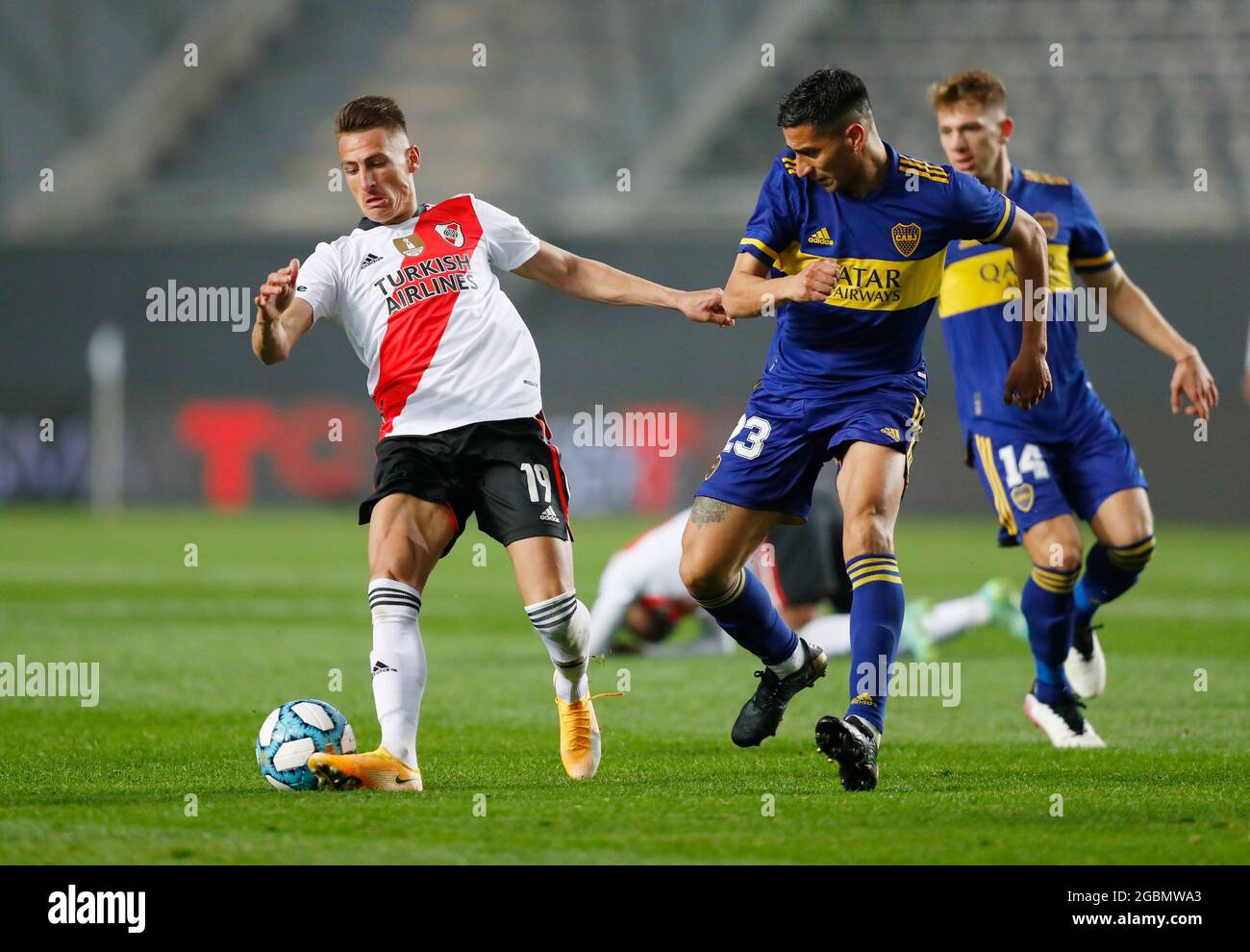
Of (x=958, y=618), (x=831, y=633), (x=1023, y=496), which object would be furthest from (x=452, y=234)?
(x=958, y=618)

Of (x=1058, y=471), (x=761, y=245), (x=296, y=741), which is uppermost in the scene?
(x=761, y=245)

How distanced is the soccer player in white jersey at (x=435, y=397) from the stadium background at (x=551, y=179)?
685 inches

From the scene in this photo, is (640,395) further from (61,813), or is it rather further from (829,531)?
(61,813)

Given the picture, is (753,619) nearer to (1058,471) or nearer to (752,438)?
(752,438)

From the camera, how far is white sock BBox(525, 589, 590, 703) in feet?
18.0

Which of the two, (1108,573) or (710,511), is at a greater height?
(710,511)

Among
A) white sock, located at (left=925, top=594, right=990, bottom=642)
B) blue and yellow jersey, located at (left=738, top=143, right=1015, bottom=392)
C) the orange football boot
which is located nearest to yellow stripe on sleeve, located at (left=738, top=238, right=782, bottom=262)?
blue and yellow jersey, located at (left=738, top=143, right=1015, bottom=392)

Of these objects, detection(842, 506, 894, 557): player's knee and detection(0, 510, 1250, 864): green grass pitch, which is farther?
detection(842, 506, 894, 557): player's knee

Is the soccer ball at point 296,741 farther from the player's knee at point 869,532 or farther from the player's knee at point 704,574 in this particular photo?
the player's knee at point 869,532

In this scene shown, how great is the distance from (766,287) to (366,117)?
139 centimetres

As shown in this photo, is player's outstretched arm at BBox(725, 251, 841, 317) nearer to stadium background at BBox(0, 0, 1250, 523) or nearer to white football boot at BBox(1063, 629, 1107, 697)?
white football boot at BBox(1063, 629, 1107, 697)

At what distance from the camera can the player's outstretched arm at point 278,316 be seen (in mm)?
5148

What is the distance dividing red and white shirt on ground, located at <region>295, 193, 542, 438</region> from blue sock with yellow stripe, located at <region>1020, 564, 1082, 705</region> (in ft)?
6.99

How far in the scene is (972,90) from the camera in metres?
6.66
